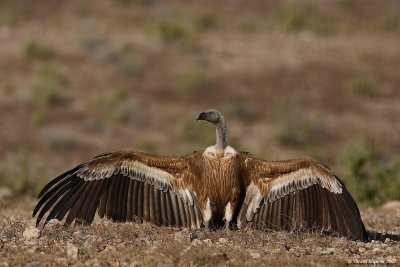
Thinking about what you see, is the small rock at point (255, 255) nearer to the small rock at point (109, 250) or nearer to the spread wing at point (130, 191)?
the small rock at point (109, 250)

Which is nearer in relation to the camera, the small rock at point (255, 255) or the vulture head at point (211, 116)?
the small rock at point (255, 255)

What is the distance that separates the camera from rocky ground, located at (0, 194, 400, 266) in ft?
28.9

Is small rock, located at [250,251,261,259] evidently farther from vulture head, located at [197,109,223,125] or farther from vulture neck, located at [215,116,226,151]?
vulture head, located at [197,109,223,125]

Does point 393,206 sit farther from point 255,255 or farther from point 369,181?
point 255,255

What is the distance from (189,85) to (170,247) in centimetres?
2985

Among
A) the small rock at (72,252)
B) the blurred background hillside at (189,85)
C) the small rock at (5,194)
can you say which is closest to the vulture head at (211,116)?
the small rock at (72,252)

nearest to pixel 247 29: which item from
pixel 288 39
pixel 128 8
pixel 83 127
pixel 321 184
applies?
pixel 288 39

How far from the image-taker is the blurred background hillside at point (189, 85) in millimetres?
32438

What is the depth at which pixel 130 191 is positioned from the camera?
11031 millimetres

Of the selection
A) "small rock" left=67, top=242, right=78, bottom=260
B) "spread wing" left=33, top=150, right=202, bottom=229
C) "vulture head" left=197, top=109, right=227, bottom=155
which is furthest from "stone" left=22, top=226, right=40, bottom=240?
"vulture head" left=197, top=109, right=227, bottom=155

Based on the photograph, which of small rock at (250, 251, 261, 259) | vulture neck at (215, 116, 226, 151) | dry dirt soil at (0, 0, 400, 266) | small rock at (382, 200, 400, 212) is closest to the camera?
small rock at (250, 251, 261, 259)

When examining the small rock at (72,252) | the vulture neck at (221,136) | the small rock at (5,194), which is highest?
the vulture neck at (221,136)

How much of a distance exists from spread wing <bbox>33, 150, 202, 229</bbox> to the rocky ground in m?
0.21

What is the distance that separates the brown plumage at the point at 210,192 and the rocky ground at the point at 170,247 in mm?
236
